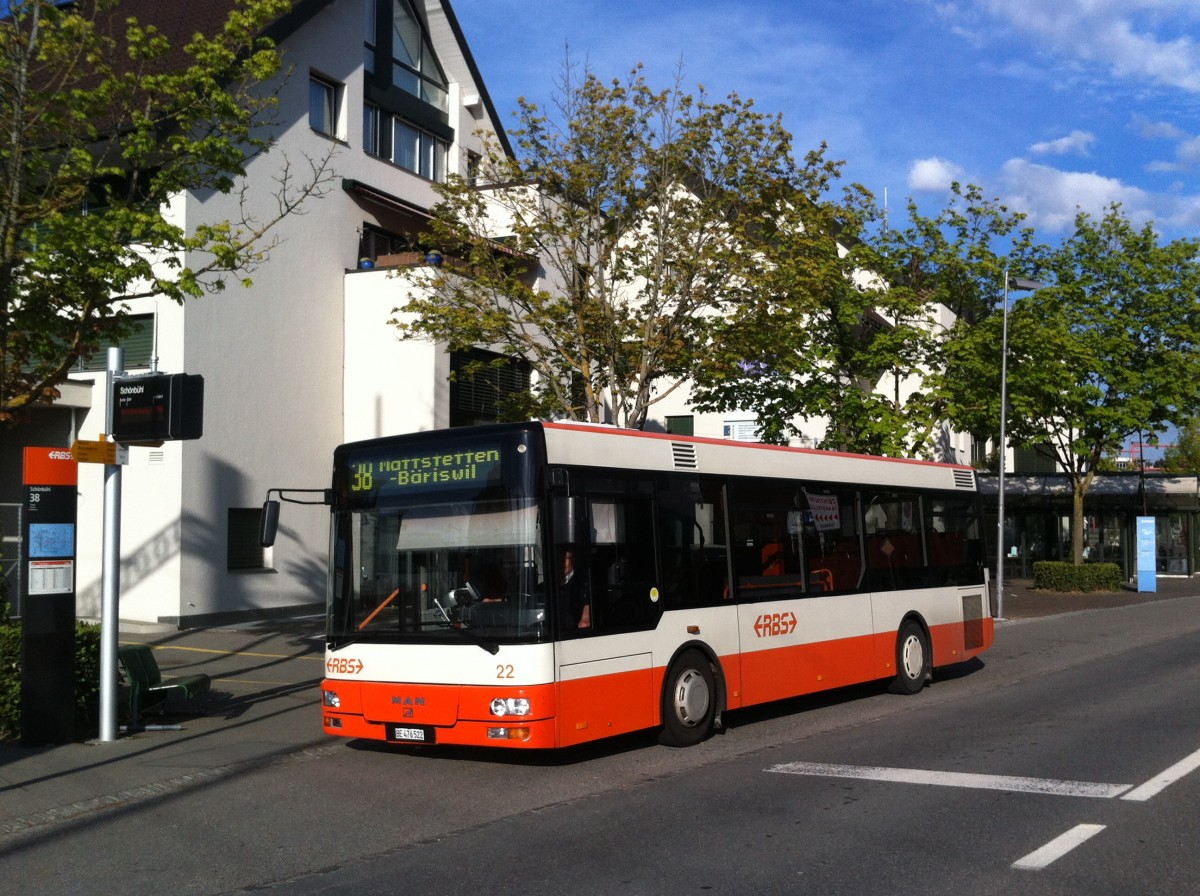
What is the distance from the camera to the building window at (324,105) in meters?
25.7

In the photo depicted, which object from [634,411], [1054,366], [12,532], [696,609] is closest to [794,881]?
[696,609]

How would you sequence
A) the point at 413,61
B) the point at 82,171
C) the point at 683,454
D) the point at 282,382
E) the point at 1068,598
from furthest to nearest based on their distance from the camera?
1. the point at 1068,598
2. the point at 413,61
3. the point at 282,382
4. the point at 82,171
5. the point at 683,454

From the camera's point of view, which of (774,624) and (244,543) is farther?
(244,543)

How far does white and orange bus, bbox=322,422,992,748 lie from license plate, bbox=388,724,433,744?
0.01 m

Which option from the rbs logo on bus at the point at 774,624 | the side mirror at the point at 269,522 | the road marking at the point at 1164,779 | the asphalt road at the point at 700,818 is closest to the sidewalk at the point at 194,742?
the asphalt road at the point at 700,818

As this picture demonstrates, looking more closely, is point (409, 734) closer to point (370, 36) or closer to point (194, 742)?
point (194, 742)

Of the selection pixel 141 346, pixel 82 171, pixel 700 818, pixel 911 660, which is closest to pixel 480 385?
pixel 141 346

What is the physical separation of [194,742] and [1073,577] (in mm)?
31856

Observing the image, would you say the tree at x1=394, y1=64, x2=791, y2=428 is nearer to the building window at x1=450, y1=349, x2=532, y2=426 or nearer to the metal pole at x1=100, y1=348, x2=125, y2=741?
the building window at x1=450, y1=349, x2=532, y2=426

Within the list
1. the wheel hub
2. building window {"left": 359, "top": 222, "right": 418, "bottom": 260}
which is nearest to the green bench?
the wheel hub

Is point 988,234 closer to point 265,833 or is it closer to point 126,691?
point 126,691

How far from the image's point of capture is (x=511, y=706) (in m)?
9.30

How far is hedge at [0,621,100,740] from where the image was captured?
1118 centimetres

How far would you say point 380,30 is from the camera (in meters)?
28.2
